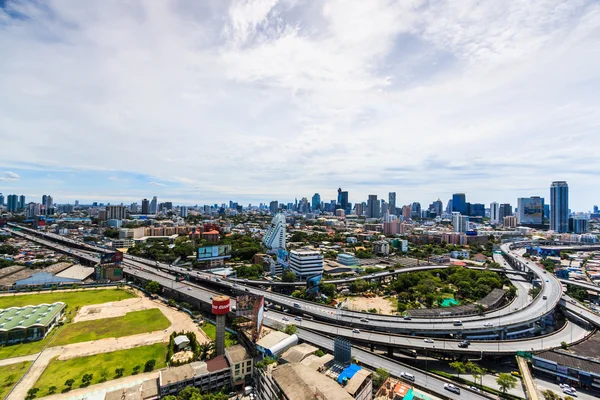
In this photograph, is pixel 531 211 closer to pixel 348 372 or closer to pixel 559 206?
pixel 559 206


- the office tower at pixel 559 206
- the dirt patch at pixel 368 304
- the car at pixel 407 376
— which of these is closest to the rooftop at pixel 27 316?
the dirt patch at pixel 368 304

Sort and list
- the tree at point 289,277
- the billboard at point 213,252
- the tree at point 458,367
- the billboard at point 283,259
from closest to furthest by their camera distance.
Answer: the tree at point 458,367
the tree at point 289,277
the billboard at point 283,259
the billboard at point 213,252

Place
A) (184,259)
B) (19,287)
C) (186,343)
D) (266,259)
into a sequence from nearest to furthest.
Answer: (186,343) < (19,287) < (266,259) < (184,259)

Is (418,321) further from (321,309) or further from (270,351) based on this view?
(270,351)

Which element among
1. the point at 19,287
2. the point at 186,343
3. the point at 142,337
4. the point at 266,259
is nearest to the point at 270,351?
the point at 186,343

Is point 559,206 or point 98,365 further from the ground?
point 559,206

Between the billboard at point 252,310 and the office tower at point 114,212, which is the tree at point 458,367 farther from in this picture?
the office tower at point 114,212

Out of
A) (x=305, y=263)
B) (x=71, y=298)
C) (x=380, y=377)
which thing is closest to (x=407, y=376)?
(x=380, y=377)
